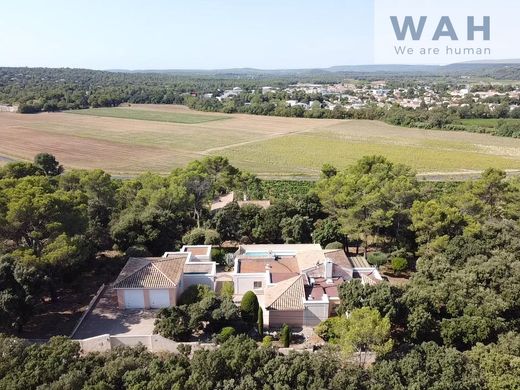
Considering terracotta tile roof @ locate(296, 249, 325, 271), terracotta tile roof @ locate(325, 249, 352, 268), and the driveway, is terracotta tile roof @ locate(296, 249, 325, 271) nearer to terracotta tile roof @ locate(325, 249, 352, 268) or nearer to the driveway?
terracotta tile roof @ locate(325, 249, 352, 268)

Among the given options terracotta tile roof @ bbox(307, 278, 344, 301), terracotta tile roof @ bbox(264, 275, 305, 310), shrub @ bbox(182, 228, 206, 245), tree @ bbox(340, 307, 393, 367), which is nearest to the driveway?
terracotta tile roof @ bbox(264, 275, 305, 310)

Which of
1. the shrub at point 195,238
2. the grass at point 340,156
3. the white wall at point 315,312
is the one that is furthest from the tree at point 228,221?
the grass at point 340,156

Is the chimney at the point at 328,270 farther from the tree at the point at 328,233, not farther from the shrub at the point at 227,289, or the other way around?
the tree at the point at 328,233

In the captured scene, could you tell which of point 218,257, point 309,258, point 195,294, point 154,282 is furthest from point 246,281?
point 154,282

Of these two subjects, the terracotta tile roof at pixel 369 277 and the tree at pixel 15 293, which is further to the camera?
the terracotta tile roof at pixel 369 277

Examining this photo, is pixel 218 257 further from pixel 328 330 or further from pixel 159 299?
pixel 328 330

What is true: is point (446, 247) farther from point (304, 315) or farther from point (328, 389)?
point (328, 389)

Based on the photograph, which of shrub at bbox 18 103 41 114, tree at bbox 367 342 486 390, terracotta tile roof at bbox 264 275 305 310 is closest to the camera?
tree at bbox 367 342 486 390
